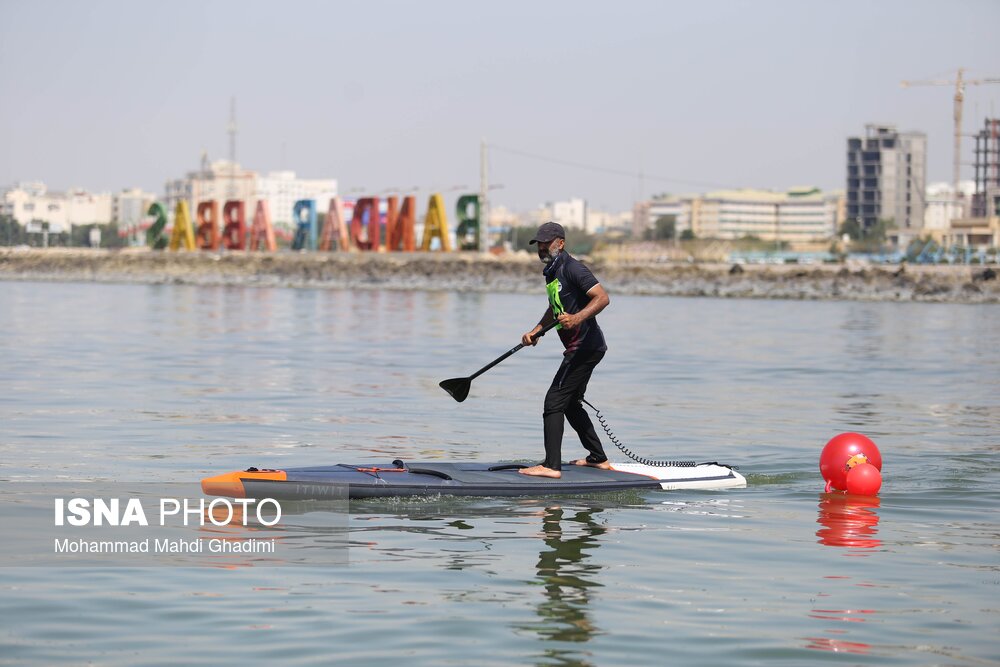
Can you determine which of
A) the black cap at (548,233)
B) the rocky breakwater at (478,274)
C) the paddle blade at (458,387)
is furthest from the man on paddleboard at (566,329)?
the rocky breakwater at (478,274)

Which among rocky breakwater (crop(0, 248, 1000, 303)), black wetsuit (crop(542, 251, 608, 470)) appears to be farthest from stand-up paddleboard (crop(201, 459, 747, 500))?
rocky breakwater (crop(0, 248, 1000, 303))

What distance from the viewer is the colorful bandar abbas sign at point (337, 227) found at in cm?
10356

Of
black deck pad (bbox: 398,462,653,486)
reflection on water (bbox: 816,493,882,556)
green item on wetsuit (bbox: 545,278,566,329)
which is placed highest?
green item on wetsuit (bbox: 545,278,566,329)

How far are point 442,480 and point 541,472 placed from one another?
0.84 m

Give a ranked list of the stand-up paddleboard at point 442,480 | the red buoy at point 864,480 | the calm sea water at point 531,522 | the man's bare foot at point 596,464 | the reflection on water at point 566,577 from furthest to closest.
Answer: the red buoy at point 864,480 < the man's bare foot at point 596,464 < the stand-up paddleboard at point 442,480 < the reflection on water at point 566,577 < the calm sea water at point 531,522

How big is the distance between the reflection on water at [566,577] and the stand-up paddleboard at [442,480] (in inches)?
14.0

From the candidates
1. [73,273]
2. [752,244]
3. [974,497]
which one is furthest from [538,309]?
[752,244]

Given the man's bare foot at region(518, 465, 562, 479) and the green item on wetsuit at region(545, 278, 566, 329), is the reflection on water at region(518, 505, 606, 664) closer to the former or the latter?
the man's bare foot at region(518, 465, 562, 479)

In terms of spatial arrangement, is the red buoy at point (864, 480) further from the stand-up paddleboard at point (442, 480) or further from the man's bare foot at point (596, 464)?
the man's bare foot at point (596, 464)

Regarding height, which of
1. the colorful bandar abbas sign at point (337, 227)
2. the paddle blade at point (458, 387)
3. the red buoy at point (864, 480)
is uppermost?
the colorful bandar abbas sign at point (337, 227)

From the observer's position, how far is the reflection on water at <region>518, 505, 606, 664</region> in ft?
23.8

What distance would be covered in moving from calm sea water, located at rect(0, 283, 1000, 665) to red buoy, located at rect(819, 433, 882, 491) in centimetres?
22

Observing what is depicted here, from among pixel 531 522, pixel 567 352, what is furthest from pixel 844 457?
pixel 531 522

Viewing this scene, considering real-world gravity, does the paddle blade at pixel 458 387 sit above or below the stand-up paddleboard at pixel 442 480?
above
